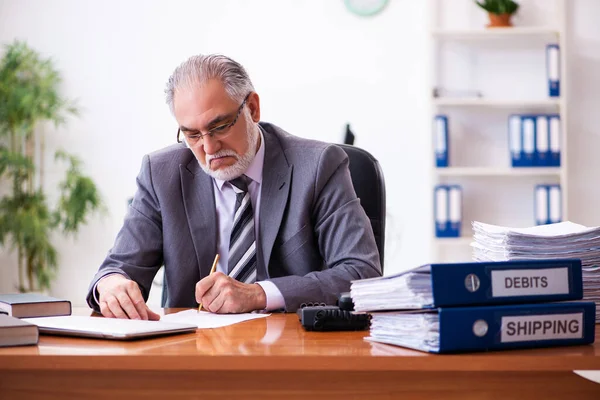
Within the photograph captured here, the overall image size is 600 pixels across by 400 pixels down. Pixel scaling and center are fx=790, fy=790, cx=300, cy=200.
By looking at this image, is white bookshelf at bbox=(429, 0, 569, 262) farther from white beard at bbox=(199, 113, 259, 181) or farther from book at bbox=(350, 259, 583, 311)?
book at bbox=(350, 259, 583, 311)

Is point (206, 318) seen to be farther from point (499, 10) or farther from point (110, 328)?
point (499, 10)


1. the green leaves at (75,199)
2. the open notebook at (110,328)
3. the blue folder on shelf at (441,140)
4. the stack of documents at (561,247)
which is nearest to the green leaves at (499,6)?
the blue folder on shelf at (441,140)

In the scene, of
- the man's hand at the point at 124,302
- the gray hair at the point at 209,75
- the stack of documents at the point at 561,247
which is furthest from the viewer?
the gray hair at the point at 209,75

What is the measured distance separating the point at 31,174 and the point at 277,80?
1621mm

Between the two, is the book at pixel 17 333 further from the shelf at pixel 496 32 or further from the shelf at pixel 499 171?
the shelf at pixel 496 32

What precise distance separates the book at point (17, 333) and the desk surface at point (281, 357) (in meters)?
0.02

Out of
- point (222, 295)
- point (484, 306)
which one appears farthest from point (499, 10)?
point (484, 306)

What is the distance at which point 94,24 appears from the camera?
4.92 metres

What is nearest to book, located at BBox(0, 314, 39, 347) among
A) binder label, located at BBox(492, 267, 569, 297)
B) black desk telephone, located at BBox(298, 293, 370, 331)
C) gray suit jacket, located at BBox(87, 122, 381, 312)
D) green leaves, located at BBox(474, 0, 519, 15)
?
black desk telephone, located at BBox(298, 293, 370, 331)

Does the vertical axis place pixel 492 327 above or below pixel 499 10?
below

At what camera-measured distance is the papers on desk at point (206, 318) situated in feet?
4.80

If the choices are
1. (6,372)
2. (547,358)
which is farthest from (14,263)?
(547,358)

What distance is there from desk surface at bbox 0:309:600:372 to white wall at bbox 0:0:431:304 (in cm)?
367

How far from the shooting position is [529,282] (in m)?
1.09
